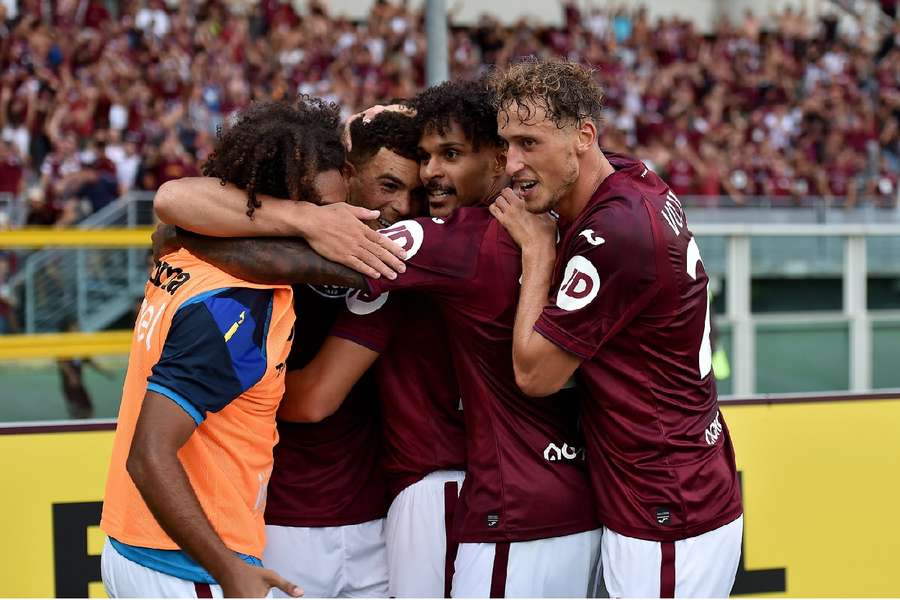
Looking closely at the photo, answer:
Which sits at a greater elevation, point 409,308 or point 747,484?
point 409,308

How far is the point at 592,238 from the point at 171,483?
1.19 metres

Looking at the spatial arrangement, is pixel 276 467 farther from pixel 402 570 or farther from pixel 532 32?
pixel 532 32

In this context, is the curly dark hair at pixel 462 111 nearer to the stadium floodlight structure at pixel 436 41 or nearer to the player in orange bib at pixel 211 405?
the player in orange bib at pixel 211 405

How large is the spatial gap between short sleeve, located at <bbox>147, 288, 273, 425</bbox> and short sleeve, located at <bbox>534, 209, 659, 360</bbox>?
734 millimetres

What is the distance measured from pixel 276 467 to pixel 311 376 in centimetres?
A: 38

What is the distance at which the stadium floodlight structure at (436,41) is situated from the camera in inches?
193

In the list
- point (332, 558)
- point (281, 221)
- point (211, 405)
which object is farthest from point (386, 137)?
point (332, 558)

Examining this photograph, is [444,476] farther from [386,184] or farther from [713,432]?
[386,184]

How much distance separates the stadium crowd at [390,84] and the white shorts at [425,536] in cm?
791

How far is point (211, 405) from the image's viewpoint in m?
2.39

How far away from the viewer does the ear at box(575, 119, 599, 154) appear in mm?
2830

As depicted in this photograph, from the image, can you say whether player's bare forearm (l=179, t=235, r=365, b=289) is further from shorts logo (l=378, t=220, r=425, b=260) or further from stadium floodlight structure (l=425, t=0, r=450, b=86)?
stadium floodlight structure (l=425, t=0, r=450, b=86)

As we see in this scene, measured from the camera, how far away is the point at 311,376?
2918 mm

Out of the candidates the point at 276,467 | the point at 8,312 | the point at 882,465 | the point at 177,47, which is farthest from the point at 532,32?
the point at 276,467
